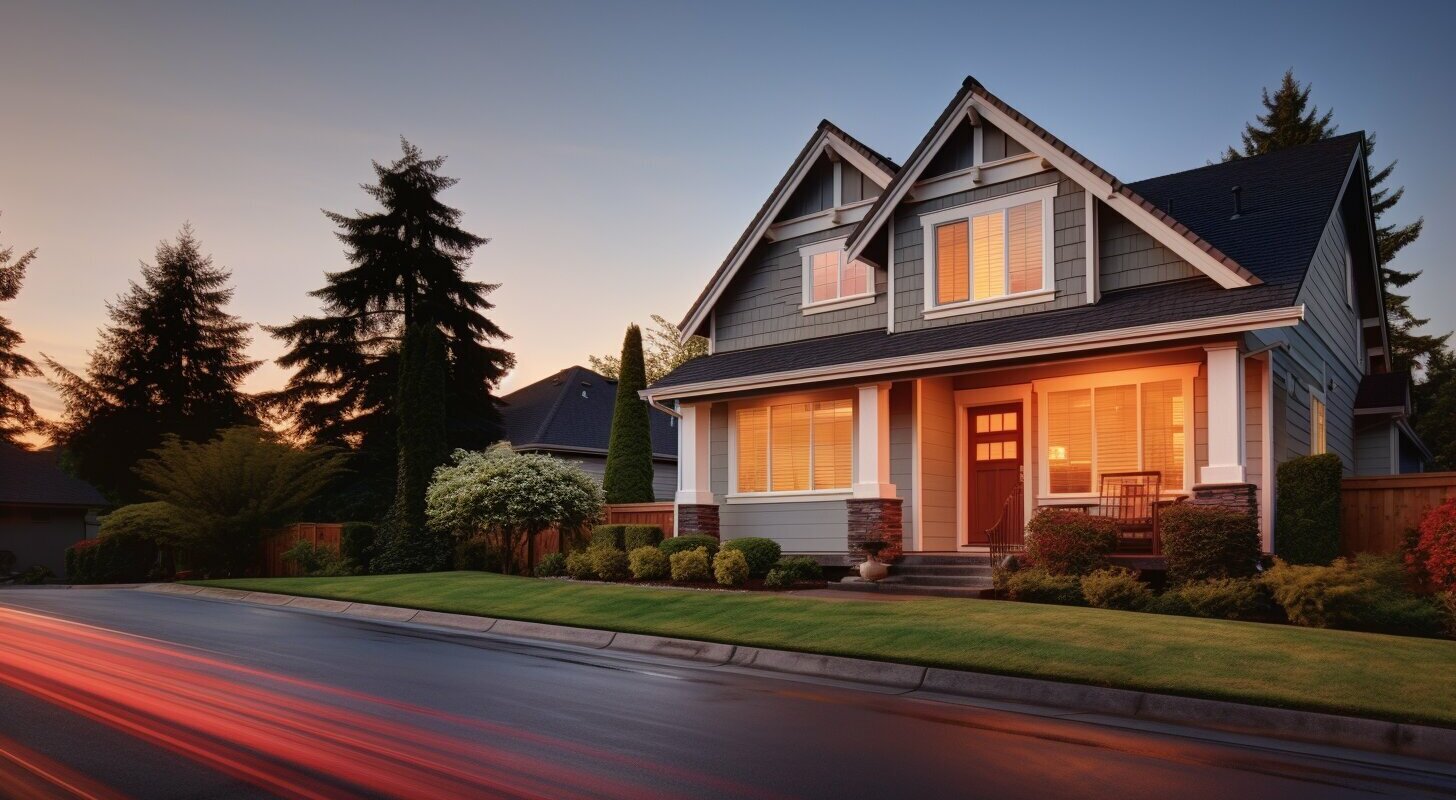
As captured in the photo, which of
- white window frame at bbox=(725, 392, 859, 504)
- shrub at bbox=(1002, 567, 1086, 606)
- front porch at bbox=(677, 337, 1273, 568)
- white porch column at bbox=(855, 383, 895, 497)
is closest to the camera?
shrub at bbox=(1002, 567, 1086, 606)

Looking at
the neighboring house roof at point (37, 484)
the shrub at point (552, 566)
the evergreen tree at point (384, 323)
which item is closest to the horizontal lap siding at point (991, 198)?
the shrub at point (552, 566)

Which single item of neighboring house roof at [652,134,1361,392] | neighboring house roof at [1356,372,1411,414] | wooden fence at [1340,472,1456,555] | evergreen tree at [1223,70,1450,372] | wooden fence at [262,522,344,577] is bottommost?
wooden fence at [262,522,344,577]

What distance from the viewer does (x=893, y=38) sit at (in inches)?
831

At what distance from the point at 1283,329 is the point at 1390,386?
8759 mm

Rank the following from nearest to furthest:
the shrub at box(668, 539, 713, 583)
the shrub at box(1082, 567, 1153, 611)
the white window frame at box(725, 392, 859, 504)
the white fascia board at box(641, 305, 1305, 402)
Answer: the shrub at box(1082, 567, 1153, 611), the white fascia board at box(641, 305, 1305, 402), the shrub at box(668, 539, 713, 583), the white window frame at box(725, 392, 859, 504)

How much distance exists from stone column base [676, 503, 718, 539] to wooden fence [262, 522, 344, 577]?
11714 millimetres

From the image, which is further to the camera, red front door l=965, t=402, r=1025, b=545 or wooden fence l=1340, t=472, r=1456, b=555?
red front door l=965, t=402, r=1025, b=545

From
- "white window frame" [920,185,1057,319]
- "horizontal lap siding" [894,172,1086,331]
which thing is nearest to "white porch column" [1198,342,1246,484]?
"horizontal lap siding" [894,172,1086,331]

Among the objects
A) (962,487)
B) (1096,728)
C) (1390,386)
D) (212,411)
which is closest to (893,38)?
(962,487)

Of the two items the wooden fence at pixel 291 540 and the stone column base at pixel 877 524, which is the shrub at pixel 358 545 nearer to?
the wooden fence at pixel 291 540

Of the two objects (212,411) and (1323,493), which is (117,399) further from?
(1323,493)

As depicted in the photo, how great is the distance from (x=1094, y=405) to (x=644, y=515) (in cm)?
1020

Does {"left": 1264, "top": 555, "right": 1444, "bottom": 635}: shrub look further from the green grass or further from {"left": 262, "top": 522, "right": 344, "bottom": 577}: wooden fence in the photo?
{"left": 262, "top": 522, "right": 344, "bottom": 577}: wooden fence

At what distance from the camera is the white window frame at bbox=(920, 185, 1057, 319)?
17.8 m
